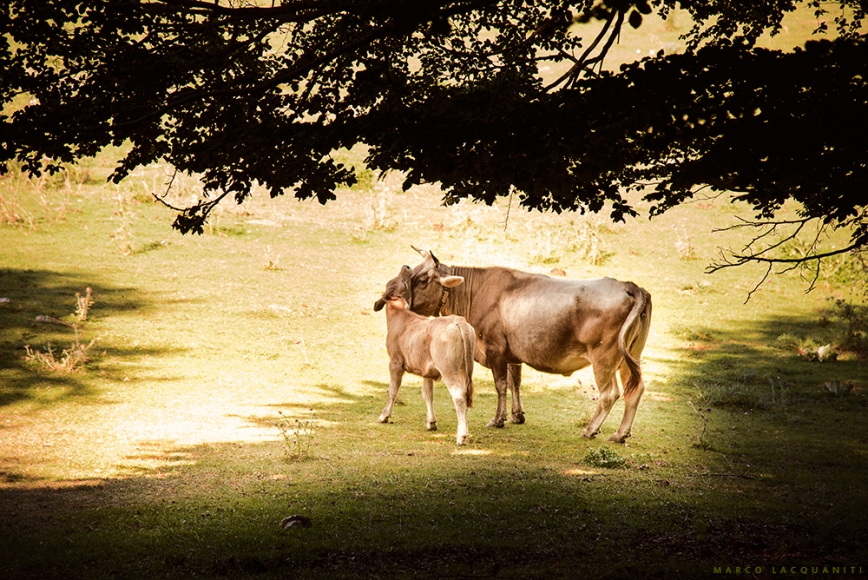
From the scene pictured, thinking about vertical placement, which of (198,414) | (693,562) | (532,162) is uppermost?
(532,162)

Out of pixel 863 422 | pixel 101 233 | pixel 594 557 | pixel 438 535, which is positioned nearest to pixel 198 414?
pixel 438 535

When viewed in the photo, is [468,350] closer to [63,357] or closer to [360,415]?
[360,415]

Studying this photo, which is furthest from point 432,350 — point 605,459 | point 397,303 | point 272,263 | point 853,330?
point 853,330

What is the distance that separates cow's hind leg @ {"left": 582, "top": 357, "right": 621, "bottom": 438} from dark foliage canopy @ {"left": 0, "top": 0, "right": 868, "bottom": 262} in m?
2.89

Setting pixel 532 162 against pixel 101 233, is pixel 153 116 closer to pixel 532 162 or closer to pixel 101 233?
pixel 532 162

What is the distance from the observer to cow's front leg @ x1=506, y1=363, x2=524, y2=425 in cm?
1177

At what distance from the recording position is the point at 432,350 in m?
10.2

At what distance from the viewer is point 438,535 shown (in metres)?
6.58

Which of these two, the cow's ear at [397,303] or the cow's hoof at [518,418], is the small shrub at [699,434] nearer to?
the cow's hoof at [518,418]

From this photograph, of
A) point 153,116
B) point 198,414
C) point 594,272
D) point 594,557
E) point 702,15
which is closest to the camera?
point 594,557

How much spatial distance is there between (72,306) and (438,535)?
12.5m

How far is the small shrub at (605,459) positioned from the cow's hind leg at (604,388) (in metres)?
1.25

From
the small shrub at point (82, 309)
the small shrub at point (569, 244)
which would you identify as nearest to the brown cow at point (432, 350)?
the small shrub at point (82, 309)

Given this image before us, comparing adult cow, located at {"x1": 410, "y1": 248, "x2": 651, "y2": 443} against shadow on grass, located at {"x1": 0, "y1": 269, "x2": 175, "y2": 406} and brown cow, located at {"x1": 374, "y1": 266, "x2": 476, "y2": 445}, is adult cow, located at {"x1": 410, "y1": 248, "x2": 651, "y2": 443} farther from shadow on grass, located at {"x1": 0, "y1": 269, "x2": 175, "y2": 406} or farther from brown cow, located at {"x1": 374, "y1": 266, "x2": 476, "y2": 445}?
shadow on grass, located at {"x1": 0, "y1": 269, "x2": 175, "y2": 406}
